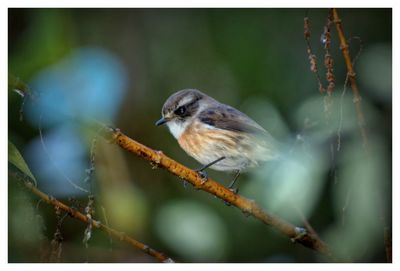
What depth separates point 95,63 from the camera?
7.74 feet

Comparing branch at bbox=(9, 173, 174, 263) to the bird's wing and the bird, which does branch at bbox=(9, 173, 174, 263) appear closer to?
the bird

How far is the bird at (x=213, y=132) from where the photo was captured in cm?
240

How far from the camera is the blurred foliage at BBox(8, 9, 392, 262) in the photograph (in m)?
1.96

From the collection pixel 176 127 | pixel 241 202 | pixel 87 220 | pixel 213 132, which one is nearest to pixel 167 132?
pixel 176 127

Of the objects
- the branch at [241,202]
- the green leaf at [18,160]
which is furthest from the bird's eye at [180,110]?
the green leaf at [18,160]

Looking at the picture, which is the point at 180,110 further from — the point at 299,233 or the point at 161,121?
the point at 299,233

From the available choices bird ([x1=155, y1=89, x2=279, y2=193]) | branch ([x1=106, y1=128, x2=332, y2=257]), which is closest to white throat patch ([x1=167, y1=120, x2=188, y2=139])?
bird ([x1=155, y1=89, x2=279, y2=193])

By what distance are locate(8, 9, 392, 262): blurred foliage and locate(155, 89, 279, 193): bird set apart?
60 mm

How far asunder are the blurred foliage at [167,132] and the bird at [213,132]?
0.20 feet

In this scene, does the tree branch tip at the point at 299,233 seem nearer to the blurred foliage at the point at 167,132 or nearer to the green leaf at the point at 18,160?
the blurred foliage at the point at 167,132

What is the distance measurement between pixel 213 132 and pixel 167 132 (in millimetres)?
267

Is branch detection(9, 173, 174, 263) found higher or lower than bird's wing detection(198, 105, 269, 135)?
lower

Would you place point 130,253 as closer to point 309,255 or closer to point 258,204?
point 258,204

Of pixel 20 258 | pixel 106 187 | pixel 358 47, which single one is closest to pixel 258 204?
pixel 106 187
